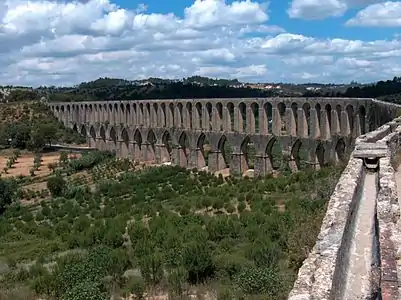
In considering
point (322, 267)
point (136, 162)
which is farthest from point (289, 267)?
point (136, 162)

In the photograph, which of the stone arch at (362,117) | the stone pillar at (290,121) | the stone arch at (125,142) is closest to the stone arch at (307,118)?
the stone pillar at (290,121)

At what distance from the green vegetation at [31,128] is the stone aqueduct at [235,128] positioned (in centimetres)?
715

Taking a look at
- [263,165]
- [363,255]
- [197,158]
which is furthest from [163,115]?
[363,255]

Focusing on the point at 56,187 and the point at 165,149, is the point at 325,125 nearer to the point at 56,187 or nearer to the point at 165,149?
the point at 56,187

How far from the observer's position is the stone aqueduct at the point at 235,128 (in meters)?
35.3

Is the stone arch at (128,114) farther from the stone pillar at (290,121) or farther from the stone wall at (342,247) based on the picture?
the stone wall at (342,247)

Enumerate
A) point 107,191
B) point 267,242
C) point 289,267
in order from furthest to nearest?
1. point 107,191
2. point 267,242
3. point 289,267

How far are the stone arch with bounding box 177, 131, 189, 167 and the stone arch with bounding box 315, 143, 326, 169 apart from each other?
16.1 meters

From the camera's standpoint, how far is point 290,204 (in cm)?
2133

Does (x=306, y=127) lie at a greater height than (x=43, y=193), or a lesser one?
greater

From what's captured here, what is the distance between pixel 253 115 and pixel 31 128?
42.7m

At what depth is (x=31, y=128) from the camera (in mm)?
76000

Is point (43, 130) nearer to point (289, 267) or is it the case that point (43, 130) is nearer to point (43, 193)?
point (43, 193)

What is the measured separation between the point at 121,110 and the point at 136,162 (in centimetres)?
1134
